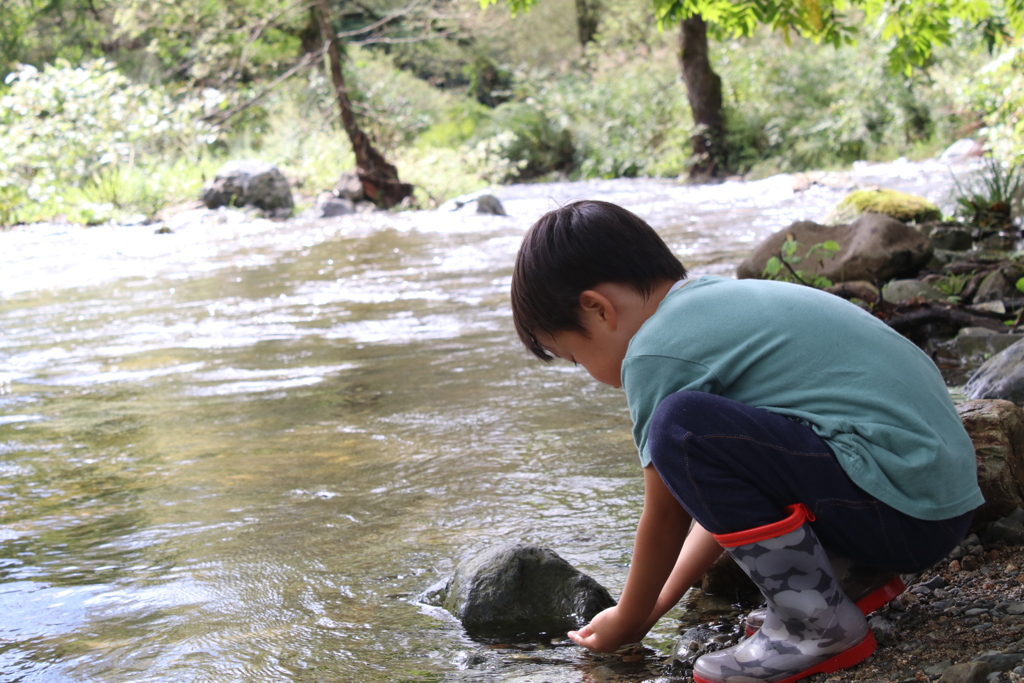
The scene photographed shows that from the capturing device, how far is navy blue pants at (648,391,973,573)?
1546mm

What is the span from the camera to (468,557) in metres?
2.30

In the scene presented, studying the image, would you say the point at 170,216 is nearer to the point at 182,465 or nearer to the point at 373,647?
the point at 182,465

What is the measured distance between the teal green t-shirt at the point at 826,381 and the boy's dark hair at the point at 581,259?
4.2 inches

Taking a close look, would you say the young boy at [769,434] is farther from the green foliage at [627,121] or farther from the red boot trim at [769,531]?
the green foliage at [627,121]

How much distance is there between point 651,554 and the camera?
5.60 feet

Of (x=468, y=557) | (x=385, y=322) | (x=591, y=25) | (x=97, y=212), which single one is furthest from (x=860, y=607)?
(x=591, y=25)

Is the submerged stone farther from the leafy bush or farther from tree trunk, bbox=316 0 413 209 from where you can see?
the leafy bush

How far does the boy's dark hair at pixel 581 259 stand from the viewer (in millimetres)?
1747

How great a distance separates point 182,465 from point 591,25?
26.2 meters

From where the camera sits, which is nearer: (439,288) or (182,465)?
(182,465)

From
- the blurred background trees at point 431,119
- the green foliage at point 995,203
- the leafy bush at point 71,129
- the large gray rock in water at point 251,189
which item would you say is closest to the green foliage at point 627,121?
the blurred background trees at point 431,119

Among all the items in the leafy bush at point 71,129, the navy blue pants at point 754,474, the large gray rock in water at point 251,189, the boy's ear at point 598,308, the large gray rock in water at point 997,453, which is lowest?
the large gray rock in water at point 997,453


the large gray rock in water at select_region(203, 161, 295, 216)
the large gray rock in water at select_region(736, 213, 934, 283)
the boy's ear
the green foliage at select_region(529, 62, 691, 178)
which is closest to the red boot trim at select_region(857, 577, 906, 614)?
the boy's ear

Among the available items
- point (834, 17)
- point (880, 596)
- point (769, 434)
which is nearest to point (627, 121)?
point (834, 17)
